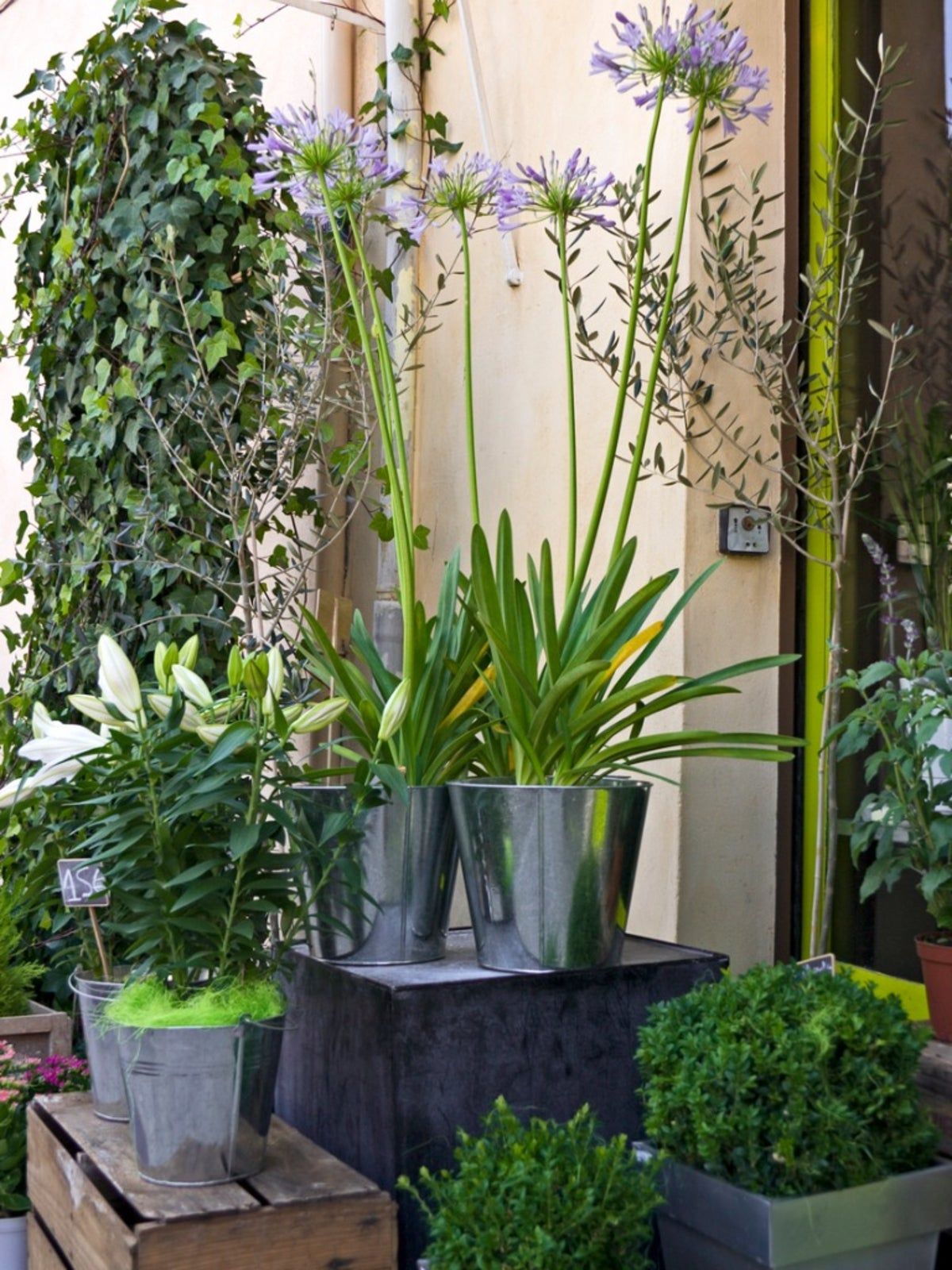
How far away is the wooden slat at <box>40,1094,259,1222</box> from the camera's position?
159 cm

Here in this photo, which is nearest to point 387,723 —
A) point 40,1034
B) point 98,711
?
point 98,711

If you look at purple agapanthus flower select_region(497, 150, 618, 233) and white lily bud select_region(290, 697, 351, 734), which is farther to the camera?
purple agapanthus flower select_region(497, 150, 618, 233)

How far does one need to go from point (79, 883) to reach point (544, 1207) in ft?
2.36

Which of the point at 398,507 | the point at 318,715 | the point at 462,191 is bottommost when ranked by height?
the point at 318,715

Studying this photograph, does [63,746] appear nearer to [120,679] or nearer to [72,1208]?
[120,679]

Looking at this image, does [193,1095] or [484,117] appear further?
[484,117]

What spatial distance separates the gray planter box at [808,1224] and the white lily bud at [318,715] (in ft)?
2.13

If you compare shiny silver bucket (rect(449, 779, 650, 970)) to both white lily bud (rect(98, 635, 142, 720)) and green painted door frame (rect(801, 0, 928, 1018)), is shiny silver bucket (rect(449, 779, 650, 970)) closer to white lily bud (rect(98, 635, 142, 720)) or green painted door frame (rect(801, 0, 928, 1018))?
white lily bud (rect(98, 635, 142, 720))

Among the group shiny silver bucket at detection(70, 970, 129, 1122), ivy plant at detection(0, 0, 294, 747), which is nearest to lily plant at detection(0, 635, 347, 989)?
shiny silver bucket at detection(70, 970, 129, 1122)

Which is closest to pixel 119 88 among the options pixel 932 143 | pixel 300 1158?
pixel 932 143

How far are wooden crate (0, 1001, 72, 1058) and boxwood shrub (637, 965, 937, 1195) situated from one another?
1.49 m

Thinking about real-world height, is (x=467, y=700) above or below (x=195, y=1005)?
above

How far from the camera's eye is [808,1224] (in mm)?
1479

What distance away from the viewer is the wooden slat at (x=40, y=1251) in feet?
6.18
